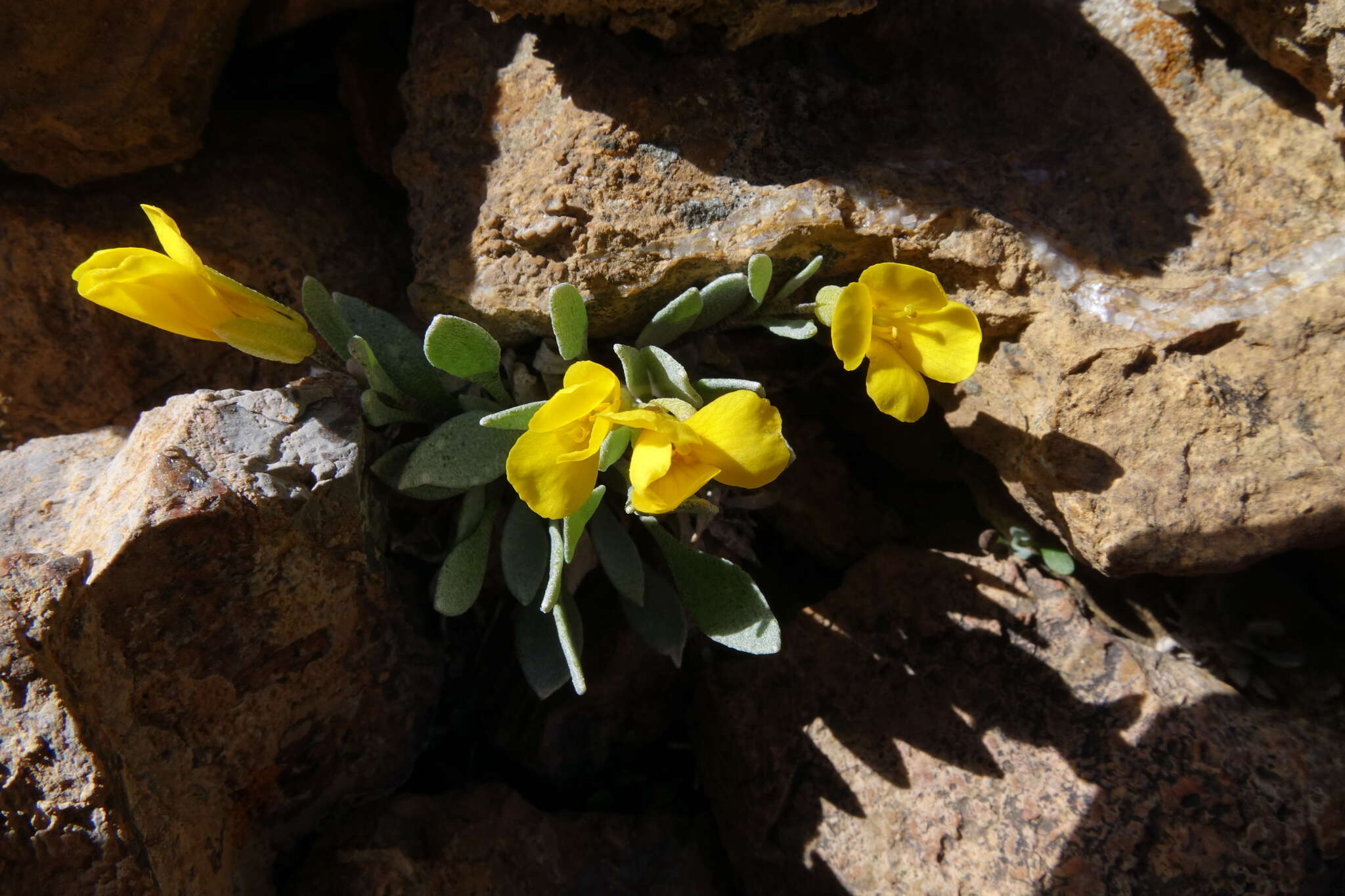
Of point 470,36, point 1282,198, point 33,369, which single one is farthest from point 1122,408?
point 33,369

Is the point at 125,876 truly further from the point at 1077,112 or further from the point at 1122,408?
the point at 1077,112

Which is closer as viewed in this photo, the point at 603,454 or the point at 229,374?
the point at 603,454

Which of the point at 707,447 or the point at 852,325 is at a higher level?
the point at 852,325

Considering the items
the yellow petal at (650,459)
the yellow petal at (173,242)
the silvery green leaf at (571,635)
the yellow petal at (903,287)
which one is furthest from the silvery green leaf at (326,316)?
the yellow petal at (903,287)

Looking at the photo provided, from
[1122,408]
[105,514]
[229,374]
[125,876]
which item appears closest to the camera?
[125,876]

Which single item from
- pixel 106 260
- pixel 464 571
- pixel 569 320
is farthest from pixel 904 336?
pixel 106 260

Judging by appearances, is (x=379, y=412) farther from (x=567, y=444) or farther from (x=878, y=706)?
(x=878, y=706)
